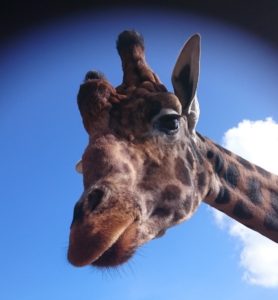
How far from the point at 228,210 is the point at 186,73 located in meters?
1.36

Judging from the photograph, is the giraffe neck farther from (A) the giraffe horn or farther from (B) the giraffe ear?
(A) the giraffe horn

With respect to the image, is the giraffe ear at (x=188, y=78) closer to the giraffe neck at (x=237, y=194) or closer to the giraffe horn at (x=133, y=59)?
the giraffe horn at (x=133, y=59)

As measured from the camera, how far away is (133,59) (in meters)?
4.19

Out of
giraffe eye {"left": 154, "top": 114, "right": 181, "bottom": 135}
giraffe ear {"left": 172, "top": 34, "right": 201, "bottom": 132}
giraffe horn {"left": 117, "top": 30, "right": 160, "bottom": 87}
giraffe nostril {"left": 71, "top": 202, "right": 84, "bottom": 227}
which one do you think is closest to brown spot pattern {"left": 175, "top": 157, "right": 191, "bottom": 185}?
giraffe eye {"left": 154, "top": 114, "right": 181, "bottom": 135}

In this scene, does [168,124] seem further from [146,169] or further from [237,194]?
[237,194]

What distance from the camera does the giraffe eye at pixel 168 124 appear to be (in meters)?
3.57

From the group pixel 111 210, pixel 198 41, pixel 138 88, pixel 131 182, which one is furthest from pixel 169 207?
pixel 198 41

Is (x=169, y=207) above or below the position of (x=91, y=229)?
below

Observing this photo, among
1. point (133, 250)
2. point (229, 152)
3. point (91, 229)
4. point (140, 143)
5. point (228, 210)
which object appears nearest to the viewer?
point (91, 229)

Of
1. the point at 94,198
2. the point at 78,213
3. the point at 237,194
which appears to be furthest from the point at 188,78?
the point at 78,213

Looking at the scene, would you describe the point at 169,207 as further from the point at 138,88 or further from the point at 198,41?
the point at 198,41

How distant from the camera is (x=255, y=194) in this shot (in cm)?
428

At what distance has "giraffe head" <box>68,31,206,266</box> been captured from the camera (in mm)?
2709

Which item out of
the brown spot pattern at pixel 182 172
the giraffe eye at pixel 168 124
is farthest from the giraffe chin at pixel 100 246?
the giraffe eye at pixel 168 124
